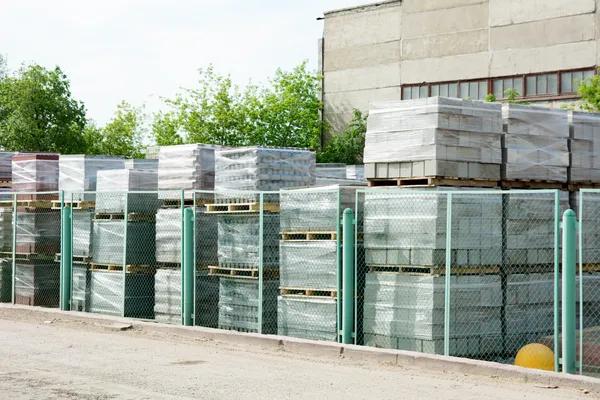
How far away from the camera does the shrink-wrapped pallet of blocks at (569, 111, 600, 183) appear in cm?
1466

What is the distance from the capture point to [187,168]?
57.9ft

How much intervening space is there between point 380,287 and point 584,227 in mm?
3190

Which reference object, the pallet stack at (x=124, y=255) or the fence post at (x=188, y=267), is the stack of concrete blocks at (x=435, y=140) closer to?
the fence post at (x=188, y=267)

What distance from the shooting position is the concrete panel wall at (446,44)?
42719 mm

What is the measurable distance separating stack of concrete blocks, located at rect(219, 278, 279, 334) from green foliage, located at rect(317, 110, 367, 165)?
1159 inches

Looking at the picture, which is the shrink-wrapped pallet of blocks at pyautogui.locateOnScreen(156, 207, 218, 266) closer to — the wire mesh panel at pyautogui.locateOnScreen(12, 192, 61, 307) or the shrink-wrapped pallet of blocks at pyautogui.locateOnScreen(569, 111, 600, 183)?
the wire mesh panel at pyautogui.locateOnScreen(12, 192, 61, 307)

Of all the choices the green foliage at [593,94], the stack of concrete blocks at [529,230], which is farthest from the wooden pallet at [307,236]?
the green foliage at [593,94]

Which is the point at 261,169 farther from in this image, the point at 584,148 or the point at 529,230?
the point at 584,148

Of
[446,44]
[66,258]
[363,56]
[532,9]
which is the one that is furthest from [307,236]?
[363,56]

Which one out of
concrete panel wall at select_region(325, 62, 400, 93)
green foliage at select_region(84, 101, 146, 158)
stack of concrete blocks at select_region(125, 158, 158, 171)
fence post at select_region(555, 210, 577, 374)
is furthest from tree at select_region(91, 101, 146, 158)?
fence post at select_region(555, 210, 577, 374)

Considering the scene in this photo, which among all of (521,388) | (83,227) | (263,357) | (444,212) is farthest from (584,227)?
(83,227)

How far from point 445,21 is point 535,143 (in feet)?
102

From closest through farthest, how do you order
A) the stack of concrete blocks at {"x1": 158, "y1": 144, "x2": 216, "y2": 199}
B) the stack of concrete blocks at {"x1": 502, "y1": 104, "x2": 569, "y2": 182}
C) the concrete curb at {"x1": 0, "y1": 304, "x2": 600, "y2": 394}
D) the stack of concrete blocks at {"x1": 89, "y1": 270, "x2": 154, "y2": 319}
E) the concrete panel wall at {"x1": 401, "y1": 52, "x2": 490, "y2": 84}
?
the concrete curb at {"x1": 0, "y1": 304, "x2": 600, "y2": 394} → the stack of concrete blocks at {"x1": 502, "y1": 104, "x2": 569, "y2": 182} → the stack of concrete blocks at {"x1": 89, "y1": 270, "x2": 154, "y2": 319} → the stack of concrete blocks at {"x1": 158, "y1": 144, "x2": 216, "y2": 199} → the concrete panel wall at {"x1": 401, "y1": 52, "x2": 490, "y2": 84}

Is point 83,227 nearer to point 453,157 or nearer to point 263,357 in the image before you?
point 263,357
